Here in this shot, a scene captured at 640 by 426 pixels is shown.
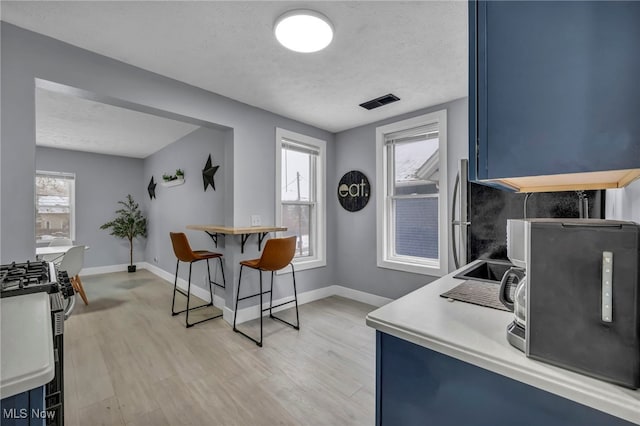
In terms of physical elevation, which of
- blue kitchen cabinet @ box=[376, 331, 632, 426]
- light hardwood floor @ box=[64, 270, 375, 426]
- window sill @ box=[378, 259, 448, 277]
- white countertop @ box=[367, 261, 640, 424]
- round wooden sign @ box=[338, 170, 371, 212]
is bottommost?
light hardwood floor @ box=[64, 270, 375, 426]

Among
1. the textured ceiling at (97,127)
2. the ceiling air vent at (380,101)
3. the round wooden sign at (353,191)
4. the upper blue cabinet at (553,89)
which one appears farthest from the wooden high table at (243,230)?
the upper blue cabinet at (553,89)

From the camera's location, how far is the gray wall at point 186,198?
11.8 feet

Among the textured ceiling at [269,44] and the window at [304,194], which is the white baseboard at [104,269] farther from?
the textured ceiling at [269,44]

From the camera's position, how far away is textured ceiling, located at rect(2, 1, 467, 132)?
1.61m

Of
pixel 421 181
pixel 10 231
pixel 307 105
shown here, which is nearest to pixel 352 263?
pixel 421 181

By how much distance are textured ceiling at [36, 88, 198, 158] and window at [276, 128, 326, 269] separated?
5.08ft

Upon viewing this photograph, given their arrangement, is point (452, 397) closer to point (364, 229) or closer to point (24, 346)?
point (24, 346)

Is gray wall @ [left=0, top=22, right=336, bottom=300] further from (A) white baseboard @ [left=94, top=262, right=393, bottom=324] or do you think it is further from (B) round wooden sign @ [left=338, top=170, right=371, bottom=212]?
(B) round wooden sign @ [left=338, top=170, right=371, bottom=212]

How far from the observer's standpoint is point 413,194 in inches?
130

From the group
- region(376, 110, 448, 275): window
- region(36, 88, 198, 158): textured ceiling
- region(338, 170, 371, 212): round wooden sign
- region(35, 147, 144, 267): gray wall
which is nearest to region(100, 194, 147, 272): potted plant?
region(35, 147, 144, 267): gray wall

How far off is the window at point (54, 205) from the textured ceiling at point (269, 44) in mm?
4460

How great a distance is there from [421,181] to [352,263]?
145 centimetres

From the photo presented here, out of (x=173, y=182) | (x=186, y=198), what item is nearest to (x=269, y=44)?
(x=186, y=198)

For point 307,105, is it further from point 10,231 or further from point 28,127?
point 10,231
